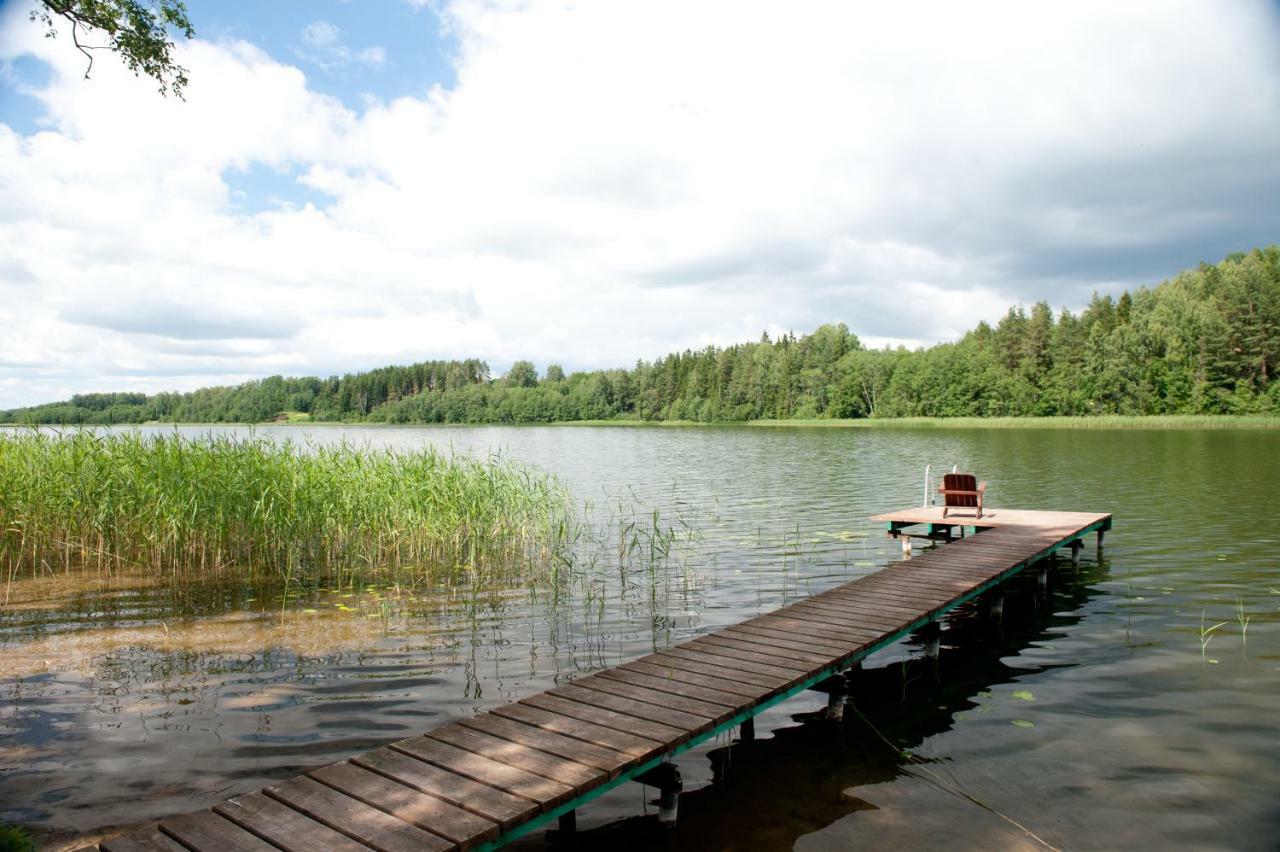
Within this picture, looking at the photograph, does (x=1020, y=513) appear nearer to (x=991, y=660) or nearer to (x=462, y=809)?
(x=991, y=660)

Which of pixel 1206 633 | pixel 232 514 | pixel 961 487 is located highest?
pixel 961 487

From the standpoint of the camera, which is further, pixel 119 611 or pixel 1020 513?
pixel 1020 513

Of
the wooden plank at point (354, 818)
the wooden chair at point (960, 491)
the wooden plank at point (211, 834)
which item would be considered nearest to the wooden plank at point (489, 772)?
the wooden plank at point (354, 818)

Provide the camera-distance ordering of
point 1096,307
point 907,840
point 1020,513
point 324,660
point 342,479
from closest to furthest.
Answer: point 907,840 → point 324,660 → point 342,479 → point 1020,513 → point 1096,307

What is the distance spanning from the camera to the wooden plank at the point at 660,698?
5168mm

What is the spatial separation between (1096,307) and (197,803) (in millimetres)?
97100

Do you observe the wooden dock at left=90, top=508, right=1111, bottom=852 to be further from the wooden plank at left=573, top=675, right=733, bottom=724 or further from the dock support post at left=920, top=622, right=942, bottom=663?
the dock support post at left=920, top=622, right=942, bottom=663

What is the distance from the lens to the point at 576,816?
16.7 feet

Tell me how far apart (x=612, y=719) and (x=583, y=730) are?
26 cm

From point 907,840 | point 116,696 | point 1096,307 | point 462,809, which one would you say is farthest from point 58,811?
point 1096,307

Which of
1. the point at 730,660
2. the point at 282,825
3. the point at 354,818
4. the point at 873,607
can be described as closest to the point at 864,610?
the point at 873,607

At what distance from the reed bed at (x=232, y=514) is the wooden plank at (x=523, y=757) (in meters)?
7.35

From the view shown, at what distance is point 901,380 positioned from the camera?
97812 millimetres

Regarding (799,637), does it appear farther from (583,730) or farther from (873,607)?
(583,730)
